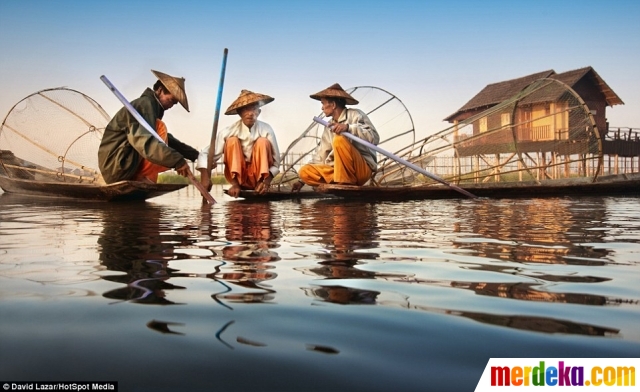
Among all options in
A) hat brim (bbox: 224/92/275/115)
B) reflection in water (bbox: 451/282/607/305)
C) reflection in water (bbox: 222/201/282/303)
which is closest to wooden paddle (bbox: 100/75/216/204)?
hat brim (bbox: 224/92/275/115)

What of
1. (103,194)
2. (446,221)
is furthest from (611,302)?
(103,194)

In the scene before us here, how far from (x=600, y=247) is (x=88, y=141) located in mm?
7311

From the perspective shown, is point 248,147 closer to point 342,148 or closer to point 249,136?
point 249,136

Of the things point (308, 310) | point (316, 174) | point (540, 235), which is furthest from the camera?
point (316, 174)

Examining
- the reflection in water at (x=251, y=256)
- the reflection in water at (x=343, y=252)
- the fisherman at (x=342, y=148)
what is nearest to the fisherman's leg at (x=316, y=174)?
the fisherman at (x=342, y=148)

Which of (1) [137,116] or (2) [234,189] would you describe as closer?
(1) [137,116]

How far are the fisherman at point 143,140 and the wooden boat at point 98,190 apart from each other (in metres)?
0.16

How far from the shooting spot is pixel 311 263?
6.79ft

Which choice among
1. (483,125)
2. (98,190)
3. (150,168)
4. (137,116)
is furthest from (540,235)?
(483,125)

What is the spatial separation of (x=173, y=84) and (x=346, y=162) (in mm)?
2136

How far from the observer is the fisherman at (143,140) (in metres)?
5.68

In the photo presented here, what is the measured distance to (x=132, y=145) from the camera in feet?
19.2

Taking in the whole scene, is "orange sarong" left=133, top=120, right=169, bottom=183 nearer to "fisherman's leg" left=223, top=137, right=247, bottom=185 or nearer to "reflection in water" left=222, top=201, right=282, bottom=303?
"fisherman's leg" left=223, top=137, right=247, bottom=185

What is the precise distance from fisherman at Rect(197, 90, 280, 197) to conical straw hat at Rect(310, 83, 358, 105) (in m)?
0.59
